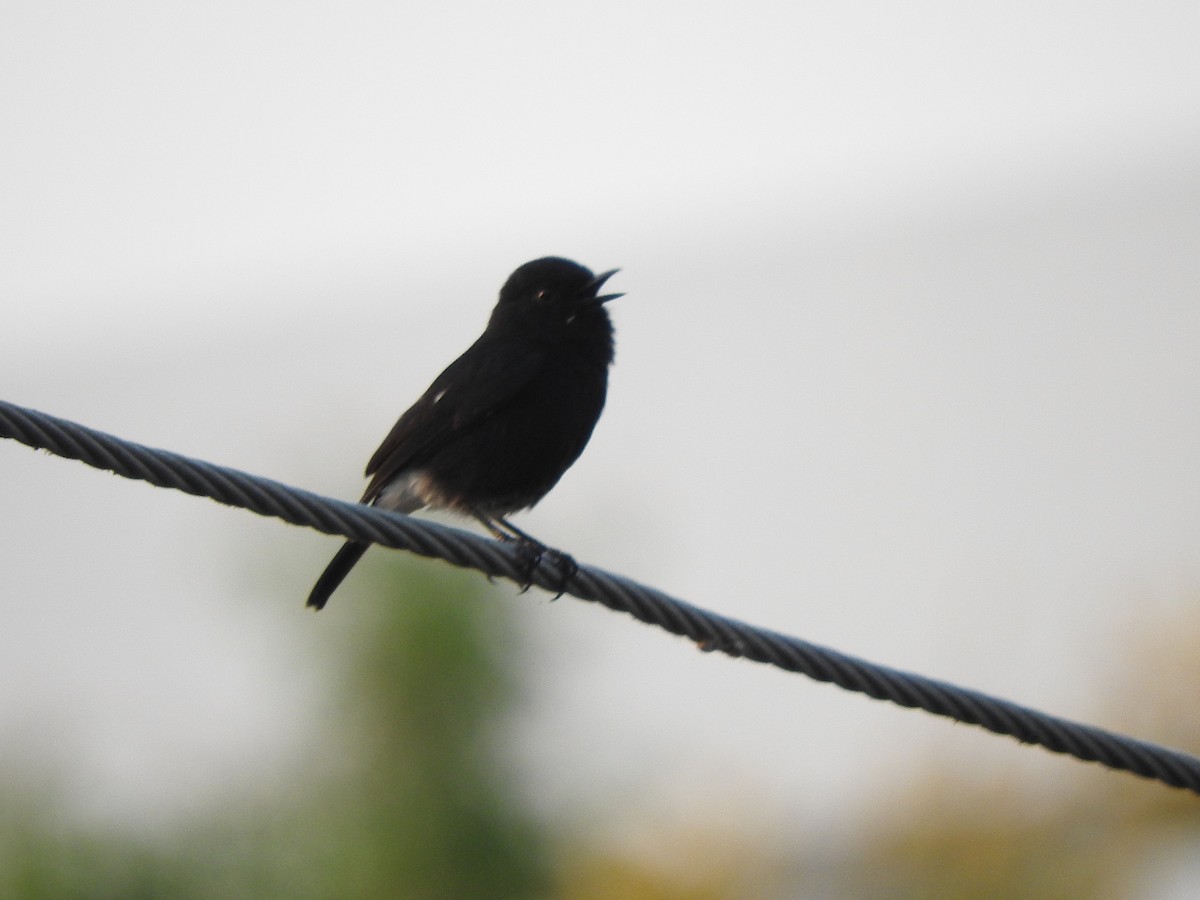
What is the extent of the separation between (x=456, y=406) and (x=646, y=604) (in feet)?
8.11

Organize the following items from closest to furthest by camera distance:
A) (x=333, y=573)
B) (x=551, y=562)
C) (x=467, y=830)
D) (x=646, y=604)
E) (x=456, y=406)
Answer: (x=646, y=604) → (x=551, y=562) → (x=333, y=573) → (x=456, y=406) → (x=467, y=830)

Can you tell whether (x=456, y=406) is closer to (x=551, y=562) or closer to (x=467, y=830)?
(x=551, y=562)

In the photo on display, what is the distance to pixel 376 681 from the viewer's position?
51.3 feet

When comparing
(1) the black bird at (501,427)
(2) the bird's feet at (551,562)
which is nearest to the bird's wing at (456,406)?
(1) the black bird at (501,427)

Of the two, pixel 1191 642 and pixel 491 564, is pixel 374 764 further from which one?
pixel 491 564

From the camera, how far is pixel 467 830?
1493cm

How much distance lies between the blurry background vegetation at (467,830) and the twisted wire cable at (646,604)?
1044 cm

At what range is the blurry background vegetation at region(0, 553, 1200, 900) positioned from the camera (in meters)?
13.2

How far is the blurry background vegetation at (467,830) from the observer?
13.2 meters

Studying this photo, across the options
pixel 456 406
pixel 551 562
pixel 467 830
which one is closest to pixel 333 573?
pixel 456 406

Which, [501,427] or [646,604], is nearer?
[646,604]

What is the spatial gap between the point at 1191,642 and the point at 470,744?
25.2 ft

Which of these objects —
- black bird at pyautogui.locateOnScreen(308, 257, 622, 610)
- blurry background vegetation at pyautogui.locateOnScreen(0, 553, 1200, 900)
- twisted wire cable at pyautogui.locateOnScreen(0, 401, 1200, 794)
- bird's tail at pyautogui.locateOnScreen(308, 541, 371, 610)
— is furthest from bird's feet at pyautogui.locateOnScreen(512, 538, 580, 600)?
blurry background vegetation at pyautogui.locateOnScreen(0, 553, 1200, 900)

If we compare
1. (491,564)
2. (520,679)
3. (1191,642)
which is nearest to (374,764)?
(520,679)
